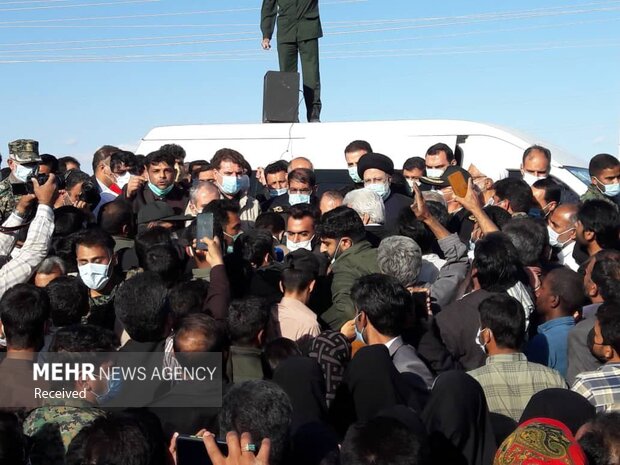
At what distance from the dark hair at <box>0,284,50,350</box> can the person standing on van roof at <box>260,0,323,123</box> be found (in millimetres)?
7434

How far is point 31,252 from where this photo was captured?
6.23m

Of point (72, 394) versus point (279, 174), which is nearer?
point (72, 394)

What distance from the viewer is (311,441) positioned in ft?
12.9

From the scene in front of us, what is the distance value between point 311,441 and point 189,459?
54 cm

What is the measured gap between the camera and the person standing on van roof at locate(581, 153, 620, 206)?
8359 mm

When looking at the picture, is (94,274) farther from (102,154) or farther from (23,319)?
(102,154)

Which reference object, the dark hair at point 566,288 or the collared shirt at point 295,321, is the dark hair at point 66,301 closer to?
the collared shirt at point 295,321

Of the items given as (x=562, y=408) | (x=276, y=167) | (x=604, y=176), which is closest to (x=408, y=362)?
(x=562, y=408)

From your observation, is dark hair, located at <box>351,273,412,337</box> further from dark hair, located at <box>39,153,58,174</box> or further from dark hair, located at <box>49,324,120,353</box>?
dark hair, located at <box>39,153,58,174</box>

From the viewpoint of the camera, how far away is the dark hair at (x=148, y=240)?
6250 mm

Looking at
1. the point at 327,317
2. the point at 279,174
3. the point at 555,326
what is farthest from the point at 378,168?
the point at 555,326

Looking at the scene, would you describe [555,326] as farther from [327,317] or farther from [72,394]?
[72,394]

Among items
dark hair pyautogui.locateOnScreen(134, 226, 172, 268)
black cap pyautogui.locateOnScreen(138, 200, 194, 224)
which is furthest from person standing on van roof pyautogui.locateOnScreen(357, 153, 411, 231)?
dark hair pyautogui.locateOnScreen(134, 226, 172, 268)

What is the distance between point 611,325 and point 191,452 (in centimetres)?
245
